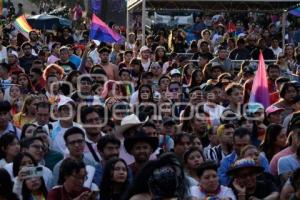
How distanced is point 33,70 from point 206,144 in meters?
4.74

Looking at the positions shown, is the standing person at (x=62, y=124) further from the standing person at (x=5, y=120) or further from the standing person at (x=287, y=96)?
the standing person at (x=287, y=96)

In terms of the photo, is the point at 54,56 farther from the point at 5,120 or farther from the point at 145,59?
the point at 5,120

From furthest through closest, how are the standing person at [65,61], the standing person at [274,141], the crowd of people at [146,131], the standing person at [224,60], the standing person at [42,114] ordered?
the standing person at [224,60]
the standing person at [65,61]
the standing person at [42,114]
the standing person at [274,141]
the crowd of people at [146,131]

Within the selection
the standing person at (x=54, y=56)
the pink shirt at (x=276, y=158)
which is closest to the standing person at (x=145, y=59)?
the standing person at (x=54, y=56)

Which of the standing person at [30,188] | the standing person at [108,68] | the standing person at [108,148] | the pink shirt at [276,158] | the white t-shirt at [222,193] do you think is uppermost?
the standing person at [108,68]

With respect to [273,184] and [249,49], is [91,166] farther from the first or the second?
[249,49]

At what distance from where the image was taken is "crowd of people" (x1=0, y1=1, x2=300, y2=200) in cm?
725

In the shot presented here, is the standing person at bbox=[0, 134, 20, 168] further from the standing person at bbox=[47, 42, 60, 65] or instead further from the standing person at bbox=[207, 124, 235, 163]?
the standing person at bbox=[47, 42, 60, 65]

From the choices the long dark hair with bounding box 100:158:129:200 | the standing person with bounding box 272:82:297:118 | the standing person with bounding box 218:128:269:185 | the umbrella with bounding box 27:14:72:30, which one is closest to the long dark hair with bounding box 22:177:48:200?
the long dark hair with bounding box 100:158:129:200

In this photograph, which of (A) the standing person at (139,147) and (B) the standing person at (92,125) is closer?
(A) the standing person at (139,147)

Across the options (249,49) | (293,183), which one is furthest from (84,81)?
(249,49)

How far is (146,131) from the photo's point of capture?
8891 mm

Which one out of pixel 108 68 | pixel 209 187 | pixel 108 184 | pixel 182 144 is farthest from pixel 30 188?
pixel 108 68

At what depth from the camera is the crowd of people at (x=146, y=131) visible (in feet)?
23.8
